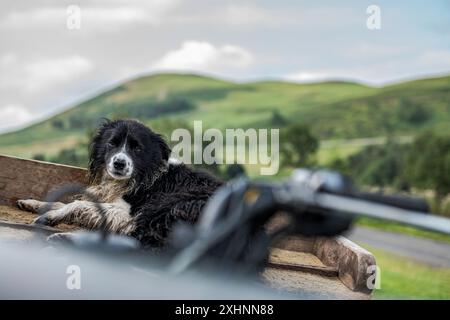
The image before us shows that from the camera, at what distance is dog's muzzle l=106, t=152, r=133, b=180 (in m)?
2.64

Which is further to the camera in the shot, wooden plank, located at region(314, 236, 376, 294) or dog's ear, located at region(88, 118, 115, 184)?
dog's ear, located at region(88, 118, 115, 184)

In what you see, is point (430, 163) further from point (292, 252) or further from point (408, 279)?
point (292, 252)

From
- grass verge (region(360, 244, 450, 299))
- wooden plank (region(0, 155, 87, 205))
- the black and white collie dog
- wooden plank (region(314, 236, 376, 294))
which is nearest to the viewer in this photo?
wooden plank (region(314, 236, 376, 294))

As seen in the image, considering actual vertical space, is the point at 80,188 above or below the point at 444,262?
above

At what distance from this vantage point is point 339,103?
2613 mm

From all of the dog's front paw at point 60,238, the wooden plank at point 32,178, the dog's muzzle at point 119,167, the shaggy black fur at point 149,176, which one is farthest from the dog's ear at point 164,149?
the dog's front paw at point 60,238

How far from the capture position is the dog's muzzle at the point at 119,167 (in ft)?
8.67

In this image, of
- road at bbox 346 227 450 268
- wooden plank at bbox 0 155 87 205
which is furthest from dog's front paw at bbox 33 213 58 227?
road at bbox 346 227 450 268

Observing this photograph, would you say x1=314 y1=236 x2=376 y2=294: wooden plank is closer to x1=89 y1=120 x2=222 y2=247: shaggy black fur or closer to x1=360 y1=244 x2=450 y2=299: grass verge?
x1=360 y1=244 x2=450 y2=299: grass verge

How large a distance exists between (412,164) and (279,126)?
→ 1.40 ft
